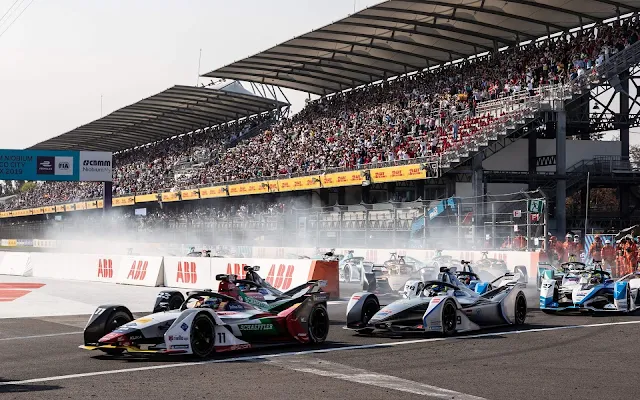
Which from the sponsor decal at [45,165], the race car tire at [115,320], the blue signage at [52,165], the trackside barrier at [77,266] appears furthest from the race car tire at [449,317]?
the sponsor decal at [45,165]

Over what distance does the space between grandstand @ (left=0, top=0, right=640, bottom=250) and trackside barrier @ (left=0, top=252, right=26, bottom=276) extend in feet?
37.7

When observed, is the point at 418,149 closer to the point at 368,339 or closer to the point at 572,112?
the point at 572,112

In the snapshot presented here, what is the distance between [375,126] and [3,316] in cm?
3144

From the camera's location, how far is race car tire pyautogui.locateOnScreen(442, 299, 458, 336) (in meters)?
14.9

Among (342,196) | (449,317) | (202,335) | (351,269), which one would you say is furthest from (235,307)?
(342,196)

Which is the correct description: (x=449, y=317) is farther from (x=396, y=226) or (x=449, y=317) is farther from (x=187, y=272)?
(x=396, y=226)

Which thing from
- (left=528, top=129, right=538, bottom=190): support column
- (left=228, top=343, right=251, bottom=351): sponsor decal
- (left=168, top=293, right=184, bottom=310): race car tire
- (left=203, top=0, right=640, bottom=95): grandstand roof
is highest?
(left=203, top=0, right=640, bottom=95): grandstand roof

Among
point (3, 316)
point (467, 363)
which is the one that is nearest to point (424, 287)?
point (467, 363)

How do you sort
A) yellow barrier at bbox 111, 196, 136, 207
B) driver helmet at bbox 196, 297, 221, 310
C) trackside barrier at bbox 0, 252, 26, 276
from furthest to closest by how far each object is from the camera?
yellow barrier at bbox 111, 196, 136, 207 < trackside barrier at bbox 0, 252, 26, 276 < driver helmet at bbox 196, 297, 221, 310

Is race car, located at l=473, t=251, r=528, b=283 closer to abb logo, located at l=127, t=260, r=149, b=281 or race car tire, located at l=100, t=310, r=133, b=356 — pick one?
abb logo, located at l=127, t=260, r=149, b=281

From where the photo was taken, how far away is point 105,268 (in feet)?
103

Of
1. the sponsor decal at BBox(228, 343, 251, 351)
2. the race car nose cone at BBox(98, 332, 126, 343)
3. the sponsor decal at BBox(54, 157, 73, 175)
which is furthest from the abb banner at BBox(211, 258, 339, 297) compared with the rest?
the sponsor decal at BBox(54, 157, 73, 175)

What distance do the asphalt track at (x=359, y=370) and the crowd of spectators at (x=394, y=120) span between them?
26.0 m

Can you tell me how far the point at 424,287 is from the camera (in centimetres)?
1562
